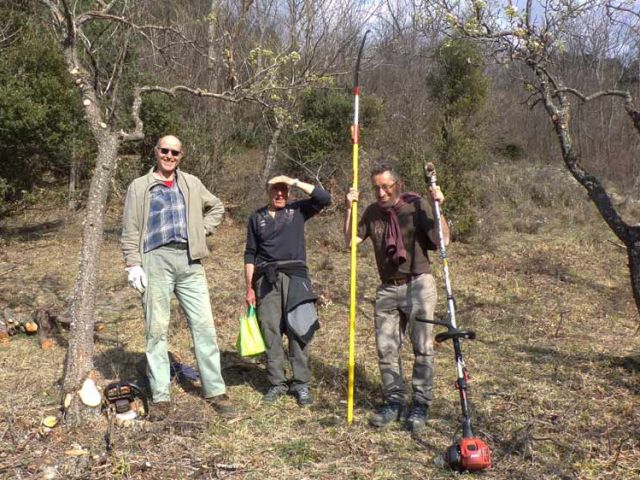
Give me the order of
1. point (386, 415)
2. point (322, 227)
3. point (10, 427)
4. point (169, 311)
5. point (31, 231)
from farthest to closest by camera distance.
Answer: point (31, 231) < point (322, 227) < point (169, 311) < point (386, 415) < point (10, 427)

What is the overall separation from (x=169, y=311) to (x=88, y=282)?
0.72 m

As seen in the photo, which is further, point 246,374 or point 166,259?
point 246,374

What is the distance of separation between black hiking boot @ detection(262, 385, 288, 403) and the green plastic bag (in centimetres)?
34

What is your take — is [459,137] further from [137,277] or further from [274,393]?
[137,277]

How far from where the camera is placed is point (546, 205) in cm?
1619

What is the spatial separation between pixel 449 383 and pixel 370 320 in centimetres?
228

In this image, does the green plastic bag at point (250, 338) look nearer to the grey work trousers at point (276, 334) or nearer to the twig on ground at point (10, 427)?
the grey work trousers at point (276, 334)

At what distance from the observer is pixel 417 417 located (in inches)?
165

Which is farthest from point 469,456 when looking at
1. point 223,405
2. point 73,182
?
point 73,182

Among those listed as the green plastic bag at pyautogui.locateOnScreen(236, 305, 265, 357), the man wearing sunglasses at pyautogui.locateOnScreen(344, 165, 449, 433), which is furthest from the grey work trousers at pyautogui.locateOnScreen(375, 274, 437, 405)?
the green plastic bag at pyautogui.locateOnScreen(236, 305, 265, 357)

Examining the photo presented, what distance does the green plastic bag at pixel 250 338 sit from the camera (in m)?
4.78

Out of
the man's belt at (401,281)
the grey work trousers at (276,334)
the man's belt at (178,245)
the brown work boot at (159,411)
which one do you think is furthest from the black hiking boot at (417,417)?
the man's belt at (178,245)

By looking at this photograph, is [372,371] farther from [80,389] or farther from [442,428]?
[80,389]

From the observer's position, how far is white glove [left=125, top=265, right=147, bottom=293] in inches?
168
